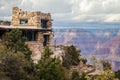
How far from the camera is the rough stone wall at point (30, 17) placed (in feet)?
246

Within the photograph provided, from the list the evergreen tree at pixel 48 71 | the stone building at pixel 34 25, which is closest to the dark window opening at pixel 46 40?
the stone building at pixel 34 25

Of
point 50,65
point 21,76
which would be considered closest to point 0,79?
point 21,76

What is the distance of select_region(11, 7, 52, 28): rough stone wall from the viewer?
246 ft

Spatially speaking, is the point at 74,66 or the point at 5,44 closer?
the point at 5,44

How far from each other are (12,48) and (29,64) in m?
4.43

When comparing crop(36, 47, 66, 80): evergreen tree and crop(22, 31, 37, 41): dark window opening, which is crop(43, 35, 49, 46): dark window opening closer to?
crop(22, 31, 37, 41): dark window opening

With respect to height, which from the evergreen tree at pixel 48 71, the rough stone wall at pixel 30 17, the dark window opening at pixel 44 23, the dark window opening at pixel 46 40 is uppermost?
the rough stone wall at pixel 30 17

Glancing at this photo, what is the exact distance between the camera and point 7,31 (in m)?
63.9

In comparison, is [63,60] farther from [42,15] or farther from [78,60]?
[42,15]

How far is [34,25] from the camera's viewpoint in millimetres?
74938

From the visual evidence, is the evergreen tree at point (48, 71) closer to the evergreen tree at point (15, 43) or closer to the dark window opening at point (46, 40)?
the evergreen tree at point (15, 43)

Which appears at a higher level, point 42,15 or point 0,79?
point 42,15

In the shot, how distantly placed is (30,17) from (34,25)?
75.0 inches

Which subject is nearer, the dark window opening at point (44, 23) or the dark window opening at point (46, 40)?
the dark window opening at point (46, 40)
